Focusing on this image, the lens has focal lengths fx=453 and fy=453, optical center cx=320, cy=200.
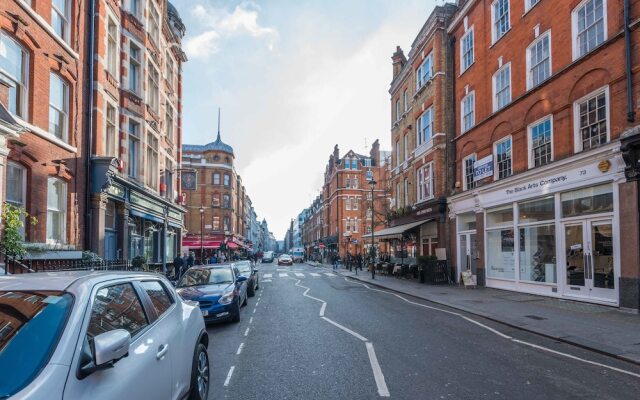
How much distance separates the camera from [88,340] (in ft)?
9.71

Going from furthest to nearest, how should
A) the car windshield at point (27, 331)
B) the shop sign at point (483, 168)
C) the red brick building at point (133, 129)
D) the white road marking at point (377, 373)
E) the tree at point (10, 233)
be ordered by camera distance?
the shop sign at point (483, 168) < the red brick building at point (133, 129) < the tree at point (10, 233) < the white road marking at point (377, 373) < the car windshield at point (27, 331)

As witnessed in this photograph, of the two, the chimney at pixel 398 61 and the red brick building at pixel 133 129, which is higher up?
the chimney at pixel 398 61

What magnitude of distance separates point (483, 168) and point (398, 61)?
55.1 ft

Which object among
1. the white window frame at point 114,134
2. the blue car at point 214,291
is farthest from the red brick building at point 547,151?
the white window frame at point 114,134

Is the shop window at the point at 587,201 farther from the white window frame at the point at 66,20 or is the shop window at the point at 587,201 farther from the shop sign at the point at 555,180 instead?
the white window frame at the point at 66,20

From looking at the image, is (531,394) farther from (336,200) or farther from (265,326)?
(336,200)

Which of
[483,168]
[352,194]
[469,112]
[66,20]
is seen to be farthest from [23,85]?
[352,194]

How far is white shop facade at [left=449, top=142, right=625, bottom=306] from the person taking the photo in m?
13.0

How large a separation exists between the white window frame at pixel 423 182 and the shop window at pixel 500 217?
230 inches

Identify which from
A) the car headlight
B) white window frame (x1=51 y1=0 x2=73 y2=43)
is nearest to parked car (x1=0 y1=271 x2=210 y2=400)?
the car headlight

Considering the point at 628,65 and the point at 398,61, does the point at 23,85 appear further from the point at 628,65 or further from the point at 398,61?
the point at 398,61

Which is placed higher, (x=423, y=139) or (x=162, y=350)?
(x=423, y=139)

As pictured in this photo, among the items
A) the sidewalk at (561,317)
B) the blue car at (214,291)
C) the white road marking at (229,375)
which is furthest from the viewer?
the blue car at (214,291)

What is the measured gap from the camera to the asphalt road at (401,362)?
18.8 ft
